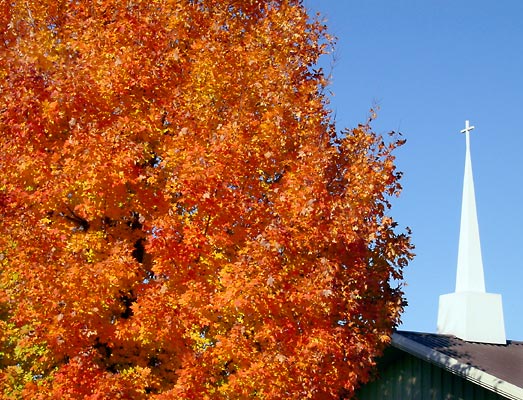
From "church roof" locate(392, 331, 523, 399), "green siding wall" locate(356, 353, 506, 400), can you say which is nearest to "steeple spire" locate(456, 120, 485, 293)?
→ "church roof" locate(392, 331, 523, 399)

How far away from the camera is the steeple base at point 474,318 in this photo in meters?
19.5

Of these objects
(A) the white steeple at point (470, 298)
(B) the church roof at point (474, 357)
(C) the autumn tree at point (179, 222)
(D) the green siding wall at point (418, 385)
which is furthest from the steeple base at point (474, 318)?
(C) the autumn tree at point (179, 222)

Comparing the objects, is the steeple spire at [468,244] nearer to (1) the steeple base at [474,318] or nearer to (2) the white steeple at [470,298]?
(2) the white steeple at [470,298]

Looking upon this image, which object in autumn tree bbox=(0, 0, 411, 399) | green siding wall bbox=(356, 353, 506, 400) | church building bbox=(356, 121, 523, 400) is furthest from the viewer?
green siding wall bbox=(356, 353, 506, 400)

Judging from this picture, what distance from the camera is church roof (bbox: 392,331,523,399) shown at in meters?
15.0

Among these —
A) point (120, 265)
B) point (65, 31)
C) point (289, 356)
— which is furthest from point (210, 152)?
point (65, 31)

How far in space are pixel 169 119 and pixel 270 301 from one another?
4.15 metres

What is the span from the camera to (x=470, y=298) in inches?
795

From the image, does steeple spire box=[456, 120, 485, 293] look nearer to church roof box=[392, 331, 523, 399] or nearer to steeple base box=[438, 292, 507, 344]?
steeple base box=[438, 292, 507, 344]

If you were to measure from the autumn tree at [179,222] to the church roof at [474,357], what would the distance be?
75.7 inches

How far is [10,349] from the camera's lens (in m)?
14.4

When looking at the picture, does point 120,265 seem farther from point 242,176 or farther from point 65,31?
point 65,31

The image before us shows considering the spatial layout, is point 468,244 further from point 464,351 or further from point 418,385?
point 418,385

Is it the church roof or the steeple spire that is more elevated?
the steeple spire
